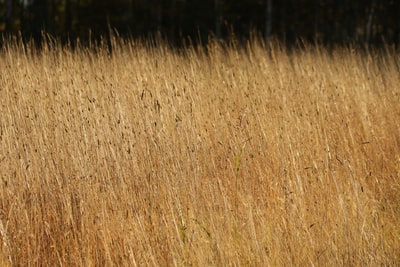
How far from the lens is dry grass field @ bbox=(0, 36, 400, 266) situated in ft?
8.81

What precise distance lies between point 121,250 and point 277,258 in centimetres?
78

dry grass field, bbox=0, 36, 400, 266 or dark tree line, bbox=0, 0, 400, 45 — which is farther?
dark tree line, bbox=0, 0, 400, 45

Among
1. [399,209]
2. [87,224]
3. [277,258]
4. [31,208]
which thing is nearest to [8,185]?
[31,208]

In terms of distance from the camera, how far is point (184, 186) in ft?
10.0

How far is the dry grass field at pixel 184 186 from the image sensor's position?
2.69 meters

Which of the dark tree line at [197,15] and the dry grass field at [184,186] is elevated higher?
the dry grass field at [184,186]

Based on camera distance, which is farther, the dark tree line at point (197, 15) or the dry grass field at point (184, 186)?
the dark tree line at point (197, 15)

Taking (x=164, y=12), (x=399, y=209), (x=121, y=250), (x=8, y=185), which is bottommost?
(x=164, y=12)

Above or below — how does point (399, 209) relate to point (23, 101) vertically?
below

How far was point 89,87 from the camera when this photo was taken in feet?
14.5

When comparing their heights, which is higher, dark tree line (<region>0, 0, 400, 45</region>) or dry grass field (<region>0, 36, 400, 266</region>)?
dry grass field (<region>0, 36, 400, 266</region>)

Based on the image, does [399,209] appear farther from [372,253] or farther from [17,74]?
[17,74]

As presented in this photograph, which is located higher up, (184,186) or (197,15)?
(184,186)

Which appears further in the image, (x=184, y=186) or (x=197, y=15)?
(x=197, y=15)
